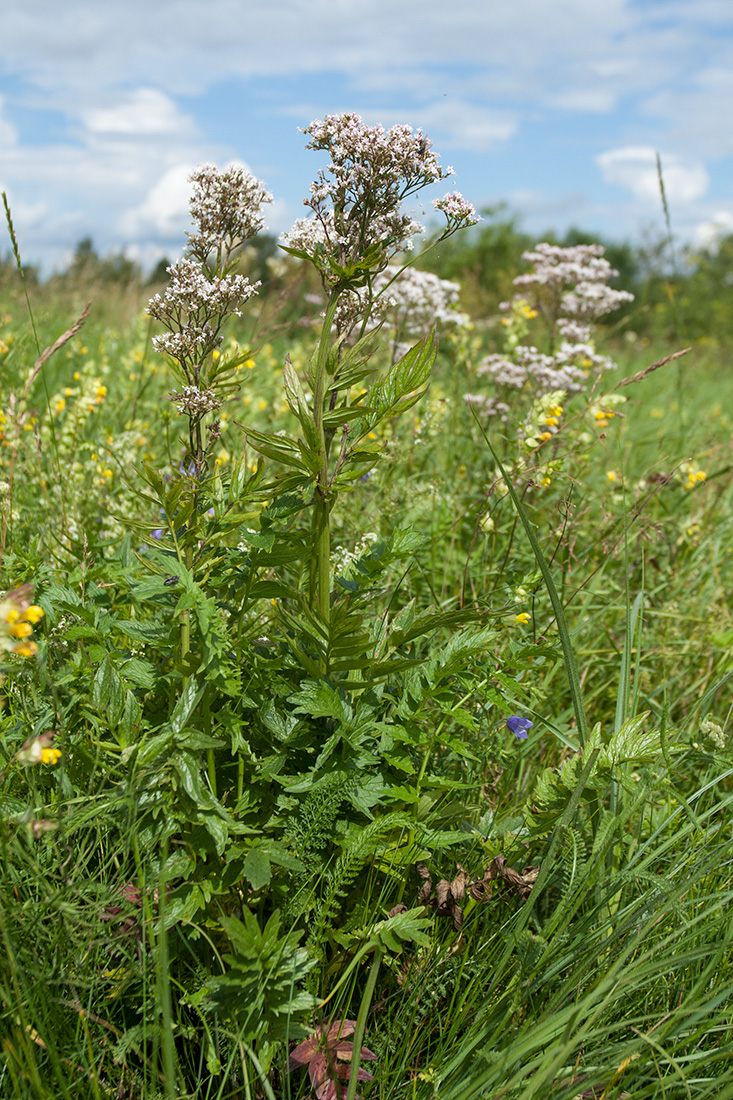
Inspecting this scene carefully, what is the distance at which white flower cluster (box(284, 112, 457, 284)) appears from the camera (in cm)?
155

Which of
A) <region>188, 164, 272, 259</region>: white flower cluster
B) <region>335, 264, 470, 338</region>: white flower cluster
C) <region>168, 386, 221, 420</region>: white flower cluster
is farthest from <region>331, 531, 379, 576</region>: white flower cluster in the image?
<region>335, 264, 470, 338</region>: white flower cluster

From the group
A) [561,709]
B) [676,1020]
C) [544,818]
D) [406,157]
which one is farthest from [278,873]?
[406,157]

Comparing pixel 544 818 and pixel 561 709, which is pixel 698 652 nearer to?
pixel 561 709

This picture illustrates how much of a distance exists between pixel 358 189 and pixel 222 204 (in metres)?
0.33

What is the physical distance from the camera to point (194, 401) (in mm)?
1606

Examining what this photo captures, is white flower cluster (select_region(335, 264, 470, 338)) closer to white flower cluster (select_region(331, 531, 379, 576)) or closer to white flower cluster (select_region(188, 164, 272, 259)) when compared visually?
white flower cluster (select_region(331, 531, 379, 576))

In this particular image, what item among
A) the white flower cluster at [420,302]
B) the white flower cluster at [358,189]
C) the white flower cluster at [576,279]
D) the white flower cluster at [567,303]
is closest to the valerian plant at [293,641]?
the white flower cluster at [358,189]

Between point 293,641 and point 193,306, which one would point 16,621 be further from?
point 193,306

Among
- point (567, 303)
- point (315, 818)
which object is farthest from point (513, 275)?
point (315, 818)

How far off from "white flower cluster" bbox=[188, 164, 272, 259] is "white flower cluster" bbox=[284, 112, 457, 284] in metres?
0.20

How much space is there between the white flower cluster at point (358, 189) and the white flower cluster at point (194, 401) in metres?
0.34

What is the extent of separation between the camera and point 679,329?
3674 mm

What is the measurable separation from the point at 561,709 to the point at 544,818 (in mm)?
850


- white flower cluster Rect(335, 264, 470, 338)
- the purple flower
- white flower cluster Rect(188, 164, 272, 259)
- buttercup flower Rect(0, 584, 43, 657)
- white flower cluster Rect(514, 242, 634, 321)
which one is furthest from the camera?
white flower cluster Rect(514, 242, 634, 321)
